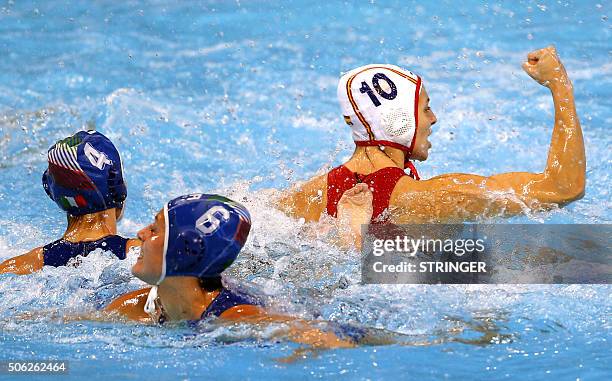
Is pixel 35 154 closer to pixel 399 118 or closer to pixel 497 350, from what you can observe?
pixel 399 118

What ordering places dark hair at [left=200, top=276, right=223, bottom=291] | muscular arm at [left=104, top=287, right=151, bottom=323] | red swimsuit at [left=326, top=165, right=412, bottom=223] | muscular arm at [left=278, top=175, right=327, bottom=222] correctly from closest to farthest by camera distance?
dark hair at [left=200, top=276, right=223, bottom=291] < muscular arm at [left=104, top=287, right=151, bottom=323] < red swimsuit at [left=326, top=165, right=412, bottom=223] < muscular arm at [left=278, top=175, right=327, bottom=222]

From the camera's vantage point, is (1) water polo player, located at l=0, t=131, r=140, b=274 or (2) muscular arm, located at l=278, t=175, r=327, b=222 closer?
(1) water polo player, located at l=0, t=131, r=140, b=274

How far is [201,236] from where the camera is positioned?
3.38 m

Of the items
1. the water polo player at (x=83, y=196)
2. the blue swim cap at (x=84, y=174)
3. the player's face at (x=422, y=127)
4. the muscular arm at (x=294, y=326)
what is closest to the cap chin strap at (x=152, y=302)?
the muscular arm at (x=294, y=326)

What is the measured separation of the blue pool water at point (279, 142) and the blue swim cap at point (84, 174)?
269mm

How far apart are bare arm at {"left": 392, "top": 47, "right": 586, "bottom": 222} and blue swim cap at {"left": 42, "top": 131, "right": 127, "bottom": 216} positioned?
4.00 ft

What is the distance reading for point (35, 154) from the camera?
21.4ft

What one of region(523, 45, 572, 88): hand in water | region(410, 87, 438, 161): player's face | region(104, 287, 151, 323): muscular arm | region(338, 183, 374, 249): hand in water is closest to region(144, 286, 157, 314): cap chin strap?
region(104, 287, 151, 323): muscular arm

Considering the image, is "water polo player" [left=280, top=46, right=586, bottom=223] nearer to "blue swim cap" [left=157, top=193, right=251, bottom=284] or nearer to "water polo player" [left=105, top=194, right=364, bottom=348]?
"water polo player" [left=105, top=194, right=364, bottom=348]

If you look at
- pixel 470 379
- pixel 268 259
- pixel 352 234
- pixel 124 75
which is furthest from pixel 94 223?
pixel 124 75

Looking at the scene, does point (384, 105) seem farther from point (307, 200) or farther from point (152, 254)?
point (152, 254)

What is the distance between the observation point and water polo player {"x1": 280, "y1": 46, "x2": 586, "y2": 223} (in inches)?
148

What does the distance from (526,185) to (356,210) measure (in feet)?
2.32

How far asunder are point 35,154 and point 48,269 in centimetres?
252
